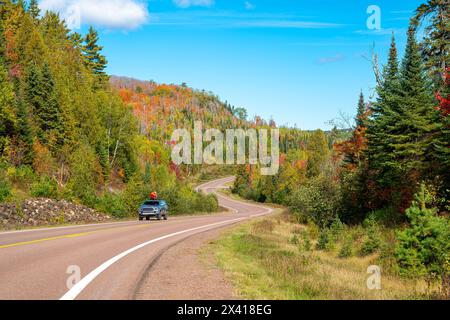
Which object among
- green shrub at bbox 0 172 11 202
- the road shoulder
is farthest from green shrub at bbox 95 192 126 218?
the road shoulder

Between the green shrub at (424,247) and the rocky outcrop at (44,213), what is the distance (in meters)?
18.2

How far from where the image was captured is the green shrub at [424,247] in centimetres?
1417

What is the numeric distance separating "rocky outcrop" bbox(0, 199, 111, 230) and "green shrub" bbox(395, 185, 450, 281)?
1818cm

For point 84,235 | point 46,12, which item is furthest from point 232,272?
point 46,12

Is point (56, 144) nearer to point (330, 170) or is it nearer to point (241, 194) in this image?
point (330, 170)

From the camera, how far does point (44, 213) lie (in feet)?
95.5

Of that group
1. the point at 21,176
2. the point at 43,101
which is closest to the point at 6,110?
the point at 21,176

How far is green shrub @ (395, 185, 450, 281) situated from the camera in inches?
558

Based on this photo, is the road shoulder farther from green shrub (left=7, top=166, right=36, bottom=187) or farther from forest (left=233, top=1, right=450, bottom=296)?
green shrub (left=7, top=166, right=36, bottom=187)

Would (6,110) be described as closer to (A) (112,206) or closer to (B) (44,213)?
(B) (44,213)

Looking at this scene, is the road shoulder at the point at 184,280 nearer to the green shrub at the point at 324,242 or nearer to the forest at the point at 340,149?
the forest at the point at 340,149

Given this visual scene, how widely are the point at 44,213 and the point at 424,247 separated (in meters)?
25.6
